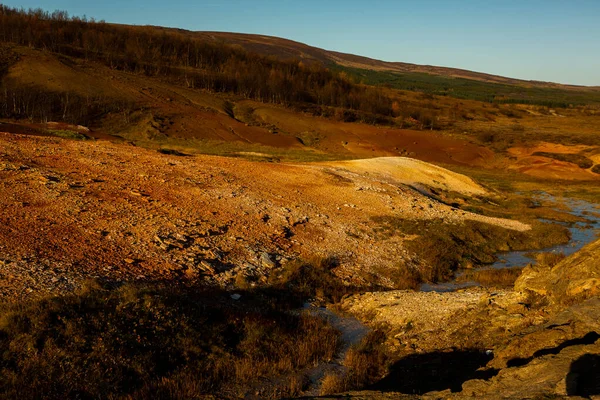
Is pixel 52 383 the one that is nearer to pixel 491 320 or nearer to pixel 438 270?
pixel 491 320

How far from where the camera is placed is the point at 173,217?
54.0 feet

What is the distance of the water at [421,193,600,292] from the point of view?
16.9 meters

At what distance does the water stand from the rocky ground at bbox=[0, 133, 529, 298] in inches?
73.1

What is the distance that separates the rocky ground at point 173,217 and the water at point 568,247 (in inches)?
73.1

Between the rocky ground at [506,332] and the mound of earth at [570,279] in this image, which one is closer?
the rocky ground at [506,332]

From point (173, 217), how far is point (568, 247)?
1992cm

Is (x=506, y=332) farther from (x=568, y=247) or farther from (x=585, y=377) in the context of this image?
(x=568, y=247)

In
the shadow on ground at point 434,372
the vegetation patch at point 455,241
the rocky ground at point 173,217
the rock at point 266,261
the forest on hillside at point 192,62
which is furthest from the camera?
the forest on hillside at point 192,62

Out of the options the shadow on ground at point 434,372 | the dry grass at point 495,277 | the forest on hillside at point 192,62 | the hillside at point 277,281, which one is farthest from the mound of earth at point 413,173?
the forest on hillside at point 192,62

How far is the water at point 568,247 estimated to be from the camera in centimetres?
1694

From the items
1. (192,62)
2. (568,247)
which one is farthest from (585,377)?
(192,62)

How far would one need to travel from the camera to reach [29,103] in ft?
210

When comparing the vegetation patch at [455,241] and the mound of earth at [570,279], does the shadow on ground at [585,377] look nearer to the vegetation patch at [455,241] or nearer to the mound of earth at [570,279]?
the mound of earth at [570,279]

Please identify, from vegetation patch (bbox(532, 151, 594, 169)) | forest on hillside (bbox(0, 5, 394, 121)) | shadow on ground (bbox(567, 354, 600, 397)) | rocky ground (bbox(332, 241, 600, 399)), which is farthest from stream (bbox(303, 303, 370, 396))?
forest on hillside (bbox(0, 5, 394, 121))
